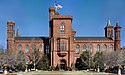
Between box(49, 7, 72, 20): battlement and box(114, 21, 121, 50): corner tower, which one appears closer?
box(49, 7, 72, 20): battlement

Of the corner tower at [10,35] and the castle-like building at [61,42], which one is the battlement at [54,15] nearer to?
the castle-like building at [61,42]

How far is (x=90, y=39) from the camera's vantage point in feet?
358

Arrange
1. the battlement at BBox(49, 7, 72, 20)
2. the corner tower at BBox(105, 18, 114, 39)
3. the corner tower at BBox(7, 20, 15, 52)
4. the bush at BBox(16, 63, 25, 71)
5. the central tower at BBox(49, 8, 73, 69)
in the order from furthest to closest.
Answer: the corner tower at BBox(105, 18, 114, 39) → the corner tower at BBox(7, 20, 15, 52) → the battlement at BBox(49, 7, 72, 20) → the central tower at BBox(49, 8, 73, 69) → the bush at BBox(16, 63, 25, 71)

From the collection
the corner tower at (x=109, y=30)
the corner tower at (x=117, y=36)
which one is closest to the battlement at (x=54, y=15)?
the corner tower at (x=117, y=36)

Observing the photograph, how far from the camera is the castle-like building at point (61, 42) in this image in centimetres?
9425

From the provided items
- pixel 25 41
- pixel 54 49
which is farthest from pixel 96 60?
pixel 25 41

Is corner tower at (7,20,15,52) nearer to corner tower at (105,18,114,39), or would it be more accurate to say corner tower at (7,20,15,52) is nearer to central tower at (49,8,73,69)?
central tower at (49,8,73,69)

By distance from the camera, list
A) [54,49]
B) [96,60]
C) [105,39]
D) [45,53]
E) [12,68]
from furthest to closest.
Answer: [105,39] → [45,53] → [54,49] → [96,60] → [12,68]

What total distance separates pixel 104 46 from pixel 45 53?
74.0 ft

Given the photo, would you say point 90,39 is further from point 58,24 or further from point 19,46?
point 19,46

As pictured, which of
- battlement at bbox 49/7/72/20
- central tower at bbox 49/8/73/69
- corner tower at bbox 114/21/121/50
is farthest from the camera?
→ corner tower at bbox 114/21/121/50

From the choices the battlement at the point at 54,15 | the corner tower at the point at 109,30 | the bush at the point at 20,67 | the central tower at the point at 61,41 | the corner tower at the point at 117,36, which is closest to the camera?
the bush at the point at 20,67

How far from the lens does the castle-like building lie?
9425 centimetres

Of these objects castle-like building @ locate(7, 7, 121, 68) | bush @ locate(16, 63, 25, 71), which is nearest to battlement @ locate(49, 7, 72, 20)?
castle-like building @ locate(7, 7, 121, 68)
